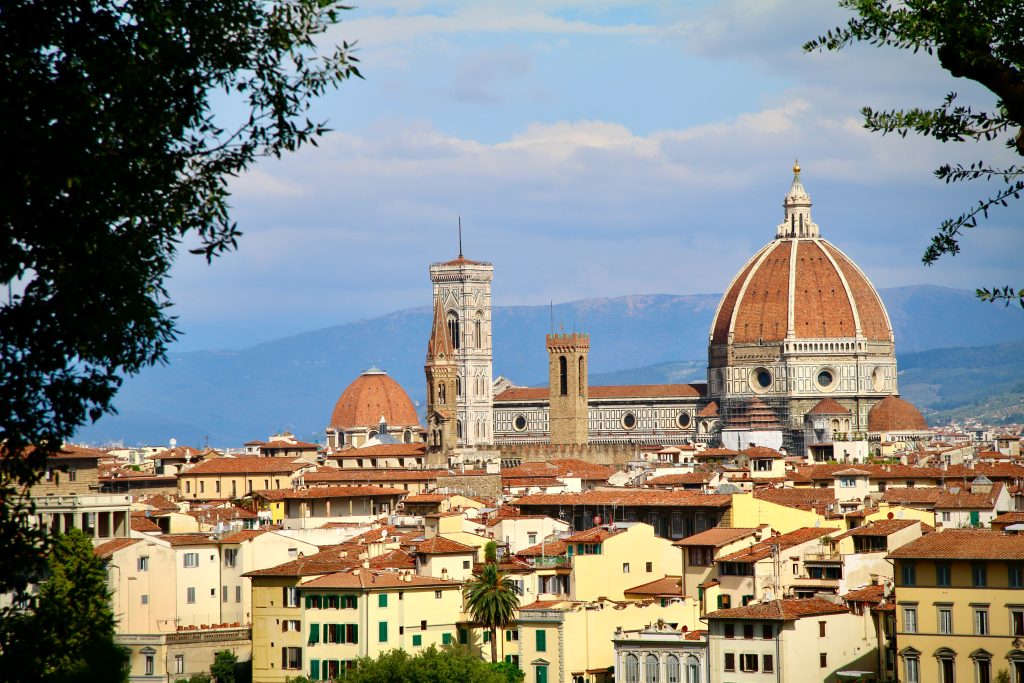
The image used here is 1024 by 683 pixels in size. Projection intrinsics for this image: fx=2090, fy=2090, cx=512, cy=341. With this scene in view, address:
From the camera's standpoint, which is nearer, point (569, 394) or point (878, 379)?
point (569, 394)

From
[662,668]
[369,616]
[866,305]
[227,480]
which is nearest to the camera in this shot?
[662,668]

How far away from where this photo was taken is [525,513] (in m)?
66.1

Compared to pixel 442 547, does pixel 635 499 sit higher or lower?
higher

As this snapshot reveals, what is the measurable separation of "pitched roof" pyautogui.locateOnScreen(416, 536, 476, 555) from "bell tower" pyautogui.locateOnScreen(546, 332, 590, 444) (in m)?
104

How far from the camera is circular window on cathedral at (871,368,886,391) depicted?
16450cm

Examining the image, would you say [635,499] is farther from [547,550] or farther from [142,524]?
[142,524]

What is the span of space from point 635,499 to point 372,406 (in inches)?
4193

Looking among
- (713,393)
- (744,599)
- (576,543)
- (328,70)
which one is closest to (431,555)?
(576,543)

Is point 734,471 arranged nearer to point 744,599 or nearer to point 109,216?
point 744,599

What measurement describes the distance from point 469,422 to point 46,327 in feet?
512

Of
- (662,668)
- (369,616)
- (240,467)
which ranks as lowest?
(662,668)

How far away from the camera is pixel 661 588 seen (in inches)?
1962

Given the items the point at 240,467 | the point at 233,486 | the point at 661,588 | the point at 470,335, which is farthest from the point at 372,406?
the point at 661,588

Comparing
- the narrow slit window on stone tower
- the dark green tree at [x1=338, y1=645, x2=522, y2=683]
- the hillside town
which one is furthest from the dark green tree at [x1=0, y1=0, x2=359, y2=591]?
the narrow slit window on stone tower
